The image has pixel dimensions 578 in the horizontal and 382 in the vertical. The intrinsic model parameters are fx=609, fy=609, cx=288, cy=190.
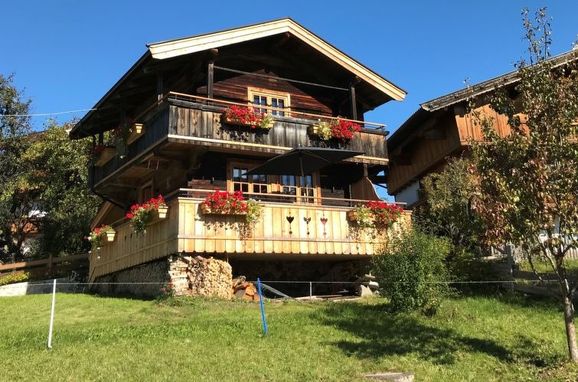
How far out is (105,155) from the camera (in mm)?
23172

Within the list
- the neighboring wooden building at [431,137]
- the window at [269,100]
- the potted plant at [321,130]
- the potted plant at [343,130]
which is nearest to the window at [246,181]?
the potted plant at [321,130]

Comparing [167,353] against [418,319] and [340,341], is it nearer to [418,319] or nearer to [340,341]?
[340,341]

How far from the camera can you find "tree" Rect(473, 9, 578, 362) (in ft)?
33.2

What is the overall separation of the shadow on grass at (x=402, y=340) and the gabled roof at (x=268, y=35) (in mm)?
9300

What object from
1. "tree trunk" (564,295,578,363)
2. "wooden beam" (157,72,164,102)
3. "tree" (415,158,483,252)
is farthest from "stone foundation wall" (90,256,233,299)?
"tree trunk" (564,295,578,363)

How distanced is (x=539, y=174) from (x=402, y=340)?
3996 mm

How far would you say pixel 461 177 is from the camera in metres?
19.3

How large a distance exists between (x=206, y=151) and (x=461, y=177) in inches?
318

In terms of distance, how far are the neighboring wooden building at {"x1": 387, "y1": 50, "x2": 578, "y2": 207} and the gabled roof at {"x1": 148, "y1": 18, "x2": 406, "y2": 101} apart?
7.56 feet

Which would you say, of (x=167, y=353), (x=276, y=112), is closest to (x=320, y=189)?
(x=276, y=112)

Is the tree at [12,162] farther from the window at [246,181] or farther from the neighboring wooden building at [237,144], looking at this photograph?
the window at [246,181]

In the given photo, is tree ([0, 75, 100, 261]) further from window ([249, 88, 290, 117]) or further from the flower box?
window ([249, 88, 290, 117])

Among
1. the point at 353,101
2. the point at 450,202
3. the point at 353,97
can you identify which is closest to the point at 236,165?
the point at 353,101

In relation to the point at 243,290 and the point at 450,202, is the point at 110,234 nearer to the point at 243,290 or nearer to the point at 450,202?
the point at 243,290
